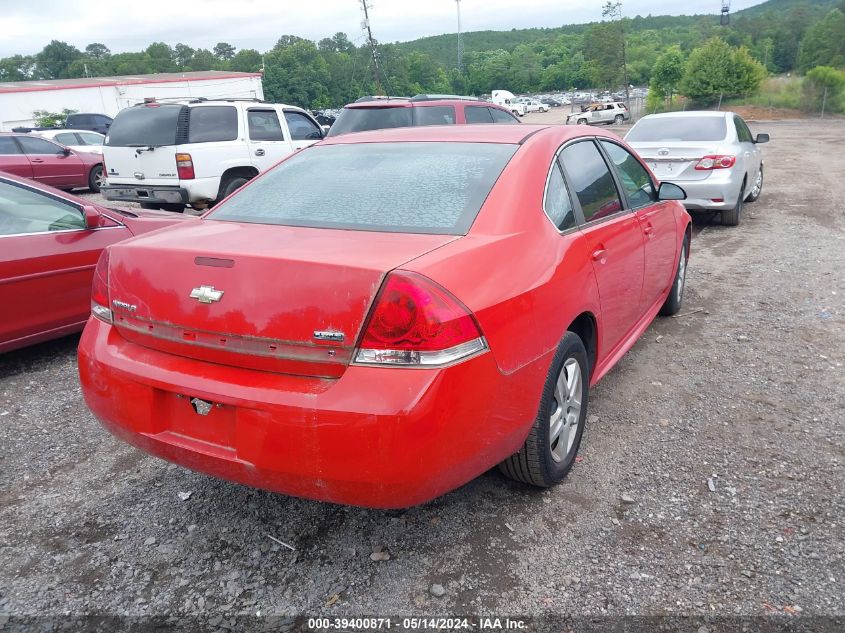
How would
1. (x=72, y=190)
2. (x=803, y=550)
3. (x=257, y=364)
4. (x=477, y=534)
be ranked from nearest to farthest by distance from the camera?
1. (x=257, y=364)
2. (x=803, y=550)
3. (x=477, y=534)
4. (x=72, y=190)

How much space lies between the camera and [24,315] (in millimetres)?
4645

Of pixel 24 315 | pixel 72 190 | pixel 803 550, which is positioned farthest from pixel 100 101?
pixel 803 550

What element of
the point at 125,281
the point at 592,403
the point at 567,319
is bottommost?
the point at 592,403

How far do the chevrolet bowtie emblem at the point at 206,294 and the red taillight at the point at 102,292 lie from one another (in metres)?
0.58

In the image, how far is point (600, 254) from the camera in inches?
129

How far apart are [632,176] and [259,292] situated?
286cm

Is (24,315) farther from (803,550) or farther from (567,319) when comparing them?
(803,550)

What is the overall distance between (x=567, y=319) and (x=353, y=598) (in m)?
1.42

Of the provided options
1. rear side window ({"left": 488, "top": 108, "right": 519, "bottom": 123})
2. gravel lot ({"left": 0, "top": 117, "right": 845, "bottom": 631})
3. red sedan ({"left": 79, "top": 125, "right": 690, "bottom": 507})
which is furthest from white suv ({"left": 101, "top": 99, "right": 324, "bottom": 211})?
red sedan ({"left": 79, "top": 125, "right": 690, "bottom": 507})

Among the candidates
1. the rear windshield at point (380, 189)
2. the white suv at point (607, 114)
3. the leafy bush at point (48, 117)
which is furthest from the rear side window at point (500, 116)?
the leafy bush at point (48, 117)

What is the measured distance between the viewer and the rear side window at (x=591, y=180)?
11.0ft

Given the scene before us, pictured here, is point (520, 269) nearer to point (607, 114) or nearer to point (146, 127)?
point (146, 127)

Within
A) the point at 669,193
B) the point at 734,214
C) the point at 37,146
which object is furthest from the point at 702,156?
the point at 37,146

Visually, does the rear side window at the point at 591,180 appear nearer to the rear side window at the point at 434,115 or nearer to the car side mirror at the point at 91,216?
the car side mirror at the point at 91,216
